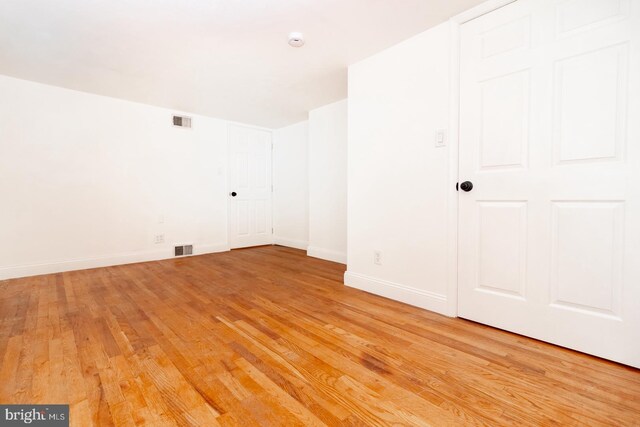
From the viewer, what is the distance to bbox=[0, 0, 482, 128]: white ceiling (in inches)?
77.8

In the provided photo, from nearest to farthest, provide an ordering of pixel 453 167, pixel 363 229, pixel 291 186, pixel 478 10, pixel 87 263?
pixel 478 10 < pixel 453 167 < pixel 363 229 < pixel 87 263 < pixel 291 186

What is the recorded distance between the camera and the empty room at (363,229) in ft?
4.26

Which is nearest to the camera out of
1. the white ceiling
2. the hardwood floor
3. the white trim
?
the hardwood floor

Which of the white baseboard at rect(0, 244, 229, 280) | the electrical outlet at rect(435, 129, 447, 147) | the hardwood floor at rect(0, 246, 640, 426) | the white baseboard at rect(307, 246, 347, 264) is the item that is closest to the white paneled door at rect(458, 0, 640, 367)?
the electrical outlet at rect(435, 129, 447, 147)

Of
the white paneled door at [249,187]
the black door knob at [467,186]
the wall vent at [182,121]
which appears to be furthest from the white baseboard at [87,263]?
the black door knob at [467,186]

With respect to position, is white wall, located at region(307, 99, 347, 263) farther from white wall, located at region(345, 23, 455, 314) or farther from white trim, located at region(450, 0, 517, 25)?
white trim, located at region(450, 0, 517, 25)

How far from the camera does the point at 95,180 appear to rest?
143 inches

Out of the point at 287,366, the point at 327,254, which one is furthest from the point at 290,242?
the point at 287,366

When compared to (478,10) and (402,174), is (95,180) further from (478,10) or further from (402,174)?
(478,10)

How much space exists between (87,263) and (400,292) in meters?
3.89

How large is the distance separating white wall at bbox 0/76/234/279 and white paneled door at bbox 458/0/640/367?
3952 millimetres

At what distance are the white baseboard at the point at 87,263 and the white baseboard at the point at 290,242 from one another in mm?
1345

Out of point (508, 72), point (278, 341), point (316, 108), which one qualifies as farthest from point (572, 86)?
point (316, 108)

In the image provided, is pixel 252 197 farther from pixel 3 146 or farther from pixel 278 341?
pixel 278 341
